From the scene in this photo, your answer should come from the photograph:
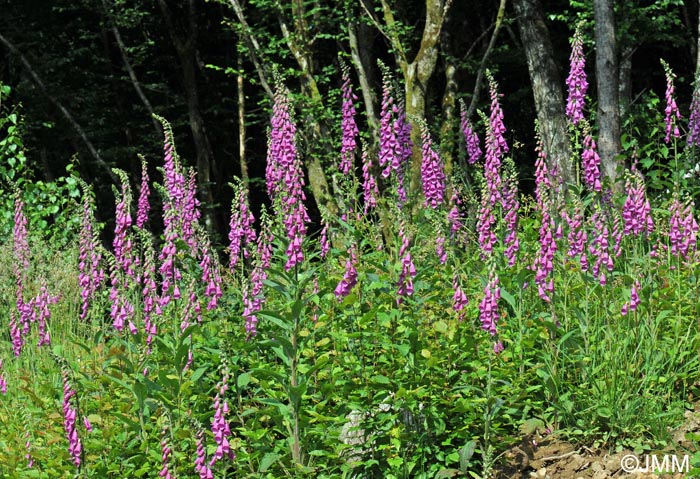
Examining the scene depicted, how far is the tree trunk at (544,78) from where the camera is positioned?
961cm

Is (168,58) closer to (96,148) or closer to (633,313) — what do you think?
(96,148)

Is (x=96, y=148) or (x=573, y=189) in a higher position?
(x=96, y=148)

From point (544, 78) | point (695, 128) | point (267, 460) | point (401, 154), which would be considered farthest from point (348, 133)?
point (544, 78)

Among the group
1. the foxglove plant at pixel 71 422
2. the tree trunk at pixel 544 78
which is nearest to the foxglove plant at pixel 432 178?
the foxglove plant at pixel 71 422

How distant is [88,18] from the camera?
1955cm

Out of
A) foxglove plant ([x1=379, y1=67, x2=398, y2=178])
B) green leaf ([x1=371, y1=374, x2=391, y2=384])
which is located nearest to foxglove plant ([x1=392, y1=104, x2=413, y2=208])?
foxglove plant ([x1=379, y1=67, x2=398, y2=178])

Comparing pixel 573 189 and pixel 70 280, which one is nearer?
pixel 573 189

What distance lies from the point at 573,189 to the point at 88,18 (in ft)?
52.5

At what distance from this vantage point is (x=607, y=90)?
9266 millimetres

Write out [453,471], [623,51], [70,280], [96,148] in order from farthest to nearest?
[96,148] < [623,51] < [70,280] < [453,471]

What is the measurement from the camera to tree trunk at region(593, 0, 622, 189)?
9055 mm

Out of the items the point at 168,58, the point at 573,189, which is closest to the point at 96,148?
the point at 168,58

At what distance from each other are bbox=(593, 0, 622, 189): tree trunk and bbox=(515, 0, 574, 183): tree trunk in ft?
1.60

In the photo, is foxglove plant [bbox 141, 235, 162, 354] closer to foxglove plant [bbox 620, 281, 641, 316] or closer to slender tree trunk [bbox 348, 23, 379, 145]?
foxglove plant [bbox 620, 281, 641, 316]
